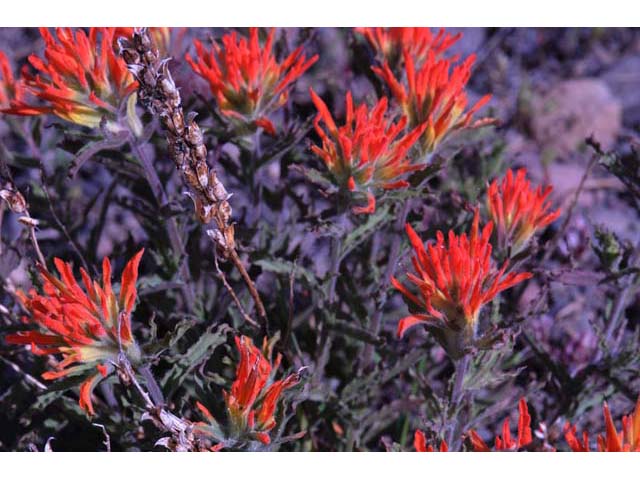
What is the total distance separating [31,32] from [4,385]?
1109mm

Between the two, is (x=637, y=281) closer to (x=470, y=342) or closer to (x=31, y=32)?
(x=470, y=342)

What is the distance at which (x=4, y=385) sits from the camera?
55.8 inches

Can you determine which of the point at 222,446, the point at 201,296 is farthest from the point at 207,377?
the point at 201,296

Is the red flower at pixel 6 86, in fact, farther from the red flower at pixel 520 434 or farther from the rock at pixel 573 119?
the rock at pixel 573 119

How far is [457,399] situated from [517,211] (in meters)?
0.26

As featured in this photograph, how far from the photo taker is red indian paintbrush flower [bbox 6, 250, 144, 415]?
0.83m

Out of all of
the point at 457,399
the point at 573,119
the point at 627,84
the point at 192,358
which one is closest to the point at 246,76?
the point at 192,358

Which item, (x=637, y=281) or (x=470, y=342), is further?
(x=637, y=281)

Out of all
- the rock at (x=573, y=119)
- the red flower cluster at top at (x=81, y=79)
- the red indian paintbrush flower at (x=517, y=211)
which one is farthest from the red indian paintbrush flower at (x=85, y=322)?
the rock at (x=573, y=119)

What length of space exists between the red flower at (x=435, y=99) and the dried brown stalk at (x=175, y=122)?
296 mm

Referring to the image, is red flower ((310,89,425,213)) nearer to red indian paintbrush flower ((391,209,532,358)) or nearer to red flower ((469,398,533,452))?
red indian paintbrush flower ((391,209,532,358))

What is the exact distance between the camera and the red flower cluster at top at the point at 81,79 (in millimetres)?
933

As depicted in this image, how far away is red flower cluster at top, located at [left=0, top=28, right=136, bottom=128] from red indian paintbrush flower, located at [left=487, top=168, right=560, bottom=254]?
475 mm
